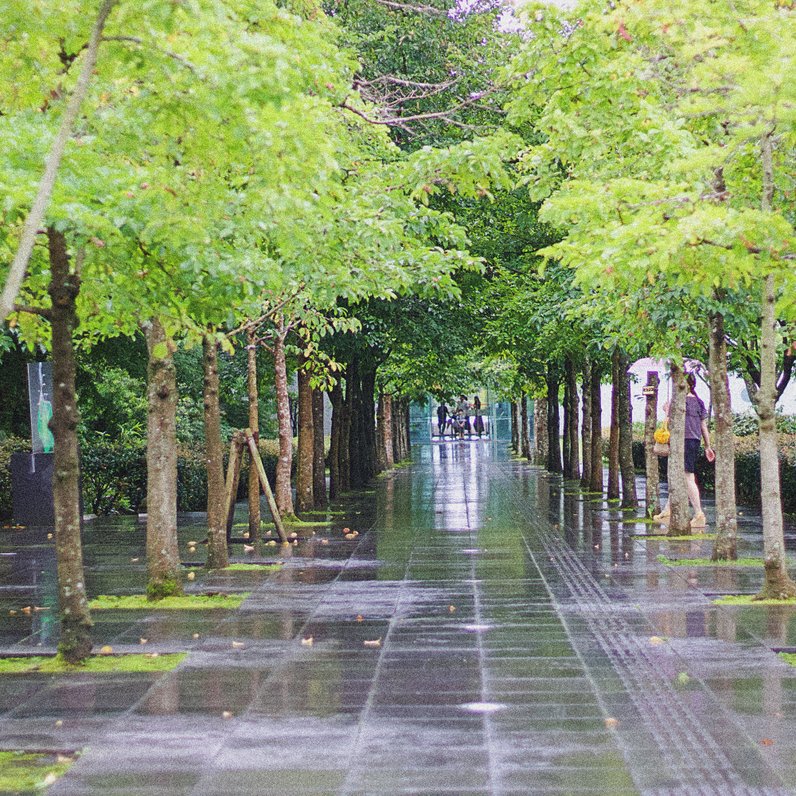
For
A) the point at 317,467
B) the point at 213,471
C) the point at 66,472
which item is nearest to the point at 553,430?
the point at 317,467

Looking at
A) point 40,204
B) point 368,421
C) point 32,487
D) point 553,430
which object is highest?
point 40,204

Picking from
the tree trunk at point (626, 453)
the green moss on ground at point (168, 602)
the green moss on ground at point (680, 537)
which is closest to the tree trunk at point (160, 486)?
the green moss on ground at point (168, 602)

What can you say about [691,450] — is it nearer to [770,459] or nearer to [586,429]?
[770,459]

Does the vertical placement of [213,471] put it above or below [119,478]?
above

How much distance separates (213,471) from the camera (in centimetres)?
1422

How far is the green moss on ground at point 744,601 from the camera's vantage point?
11086 mm

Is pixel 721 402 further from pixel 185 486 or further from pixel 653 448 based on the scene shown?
pixel 185 486

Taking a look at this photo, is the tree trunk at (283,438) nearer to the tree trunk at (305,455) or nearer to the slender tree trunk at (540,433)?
the tree trunk at (305,455)

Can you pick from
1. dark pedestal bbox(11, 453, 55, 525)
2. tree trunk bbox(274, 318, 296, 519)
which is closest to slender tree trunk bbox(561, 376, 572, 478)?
tree trunk bbox(274, 318, 296, 519)

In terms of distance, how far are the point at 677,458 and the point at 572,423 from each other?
1847cm

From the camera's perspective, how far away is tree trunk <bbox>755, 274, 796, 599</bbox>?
430 inches

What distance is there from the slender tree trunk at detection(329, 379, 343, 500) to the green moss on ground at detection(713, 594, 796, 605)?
56.2 feet

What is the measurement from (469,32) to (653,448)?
845 cm

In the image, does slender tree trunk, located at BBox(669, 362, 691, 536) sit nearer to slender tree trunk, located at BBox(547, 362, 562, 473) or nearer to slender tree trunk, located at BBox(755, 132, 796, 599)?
slender tree trunk, located at BBox(755, 132, 796, 599)
